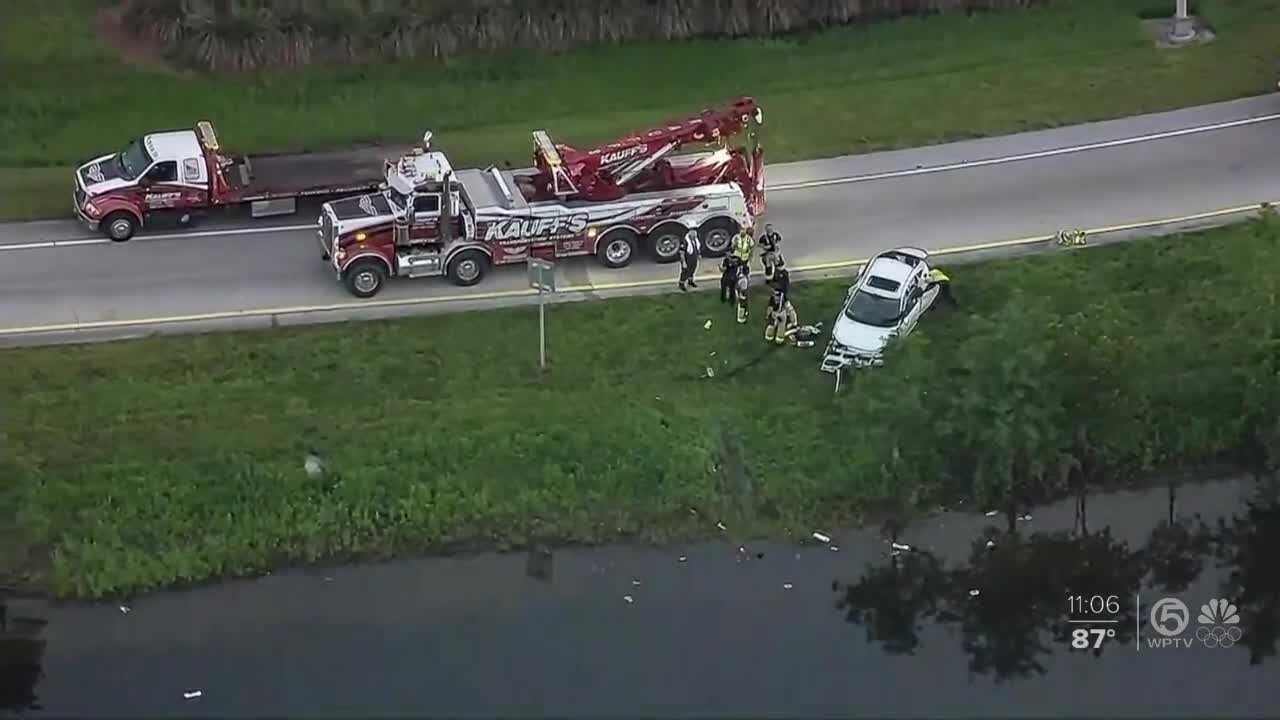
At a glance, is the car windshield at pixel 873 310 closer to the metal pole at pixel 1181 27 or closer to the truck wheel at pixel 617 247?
the truck wheel at pixel 617 247

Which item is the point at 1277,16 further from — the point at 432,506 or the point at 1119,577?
the point at 432,506

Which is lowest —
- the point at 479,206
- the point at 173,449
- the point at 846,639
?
the point at 846,639

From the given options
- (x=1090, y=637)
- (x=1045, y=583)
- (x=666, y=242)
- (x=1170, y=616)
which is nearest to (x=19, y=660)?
(x=666, y=242)

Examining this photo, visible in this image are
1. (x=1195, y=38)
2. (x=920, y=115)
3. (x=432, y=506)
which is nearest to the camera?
→ (x=432, y=506)

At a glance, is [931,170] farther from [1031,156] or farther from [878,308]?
[878,308]

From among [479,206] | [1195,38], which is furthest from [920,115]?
[479,206]

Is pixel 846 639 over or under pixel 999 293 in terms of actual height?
under
